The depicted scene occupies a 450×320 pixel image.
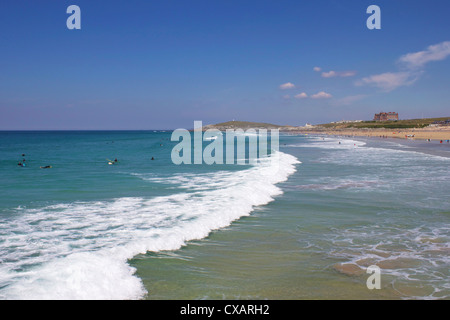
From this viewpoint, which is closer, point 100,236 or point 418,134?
point 100,236

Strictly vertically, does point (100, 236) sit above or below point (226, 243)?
above

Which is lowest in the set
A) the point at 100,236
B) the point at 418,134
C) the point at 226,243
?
the point at 226,243

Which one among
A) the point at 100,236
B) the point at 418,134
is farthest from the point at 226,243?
the point at 418,134

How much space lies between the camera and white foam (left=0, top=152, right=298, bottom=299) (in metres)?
6.63

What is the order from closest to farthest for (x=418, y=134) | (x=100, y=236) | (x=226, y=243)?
(x=226, y=243) → (x=100, y=236) → (x=418, y=134)

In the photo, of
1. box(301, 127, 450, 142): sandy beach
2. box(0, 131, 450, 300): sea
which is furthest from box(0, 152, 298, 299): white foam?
box(301, 127, 450, 142): sandy beach

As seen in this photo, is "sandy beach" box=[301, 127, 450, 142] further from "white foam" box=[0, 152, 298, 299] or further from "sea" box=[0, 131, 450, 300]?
"white foam" box=[0, 152, 298, 299]

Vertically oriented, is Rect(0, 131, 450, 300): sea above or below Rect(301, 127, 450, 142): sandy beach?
below

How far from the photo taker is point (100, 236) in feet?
31.6

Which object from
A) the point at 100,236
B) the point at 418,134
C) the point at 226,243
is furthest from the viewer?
the point at 418,134

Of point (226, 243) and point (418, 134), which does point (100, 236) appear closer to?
point (226, 243)

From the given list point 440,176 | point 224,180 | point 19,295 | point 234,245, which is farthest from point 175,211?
point 440,176

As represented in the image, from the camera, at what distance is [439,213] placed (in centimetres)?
1216
